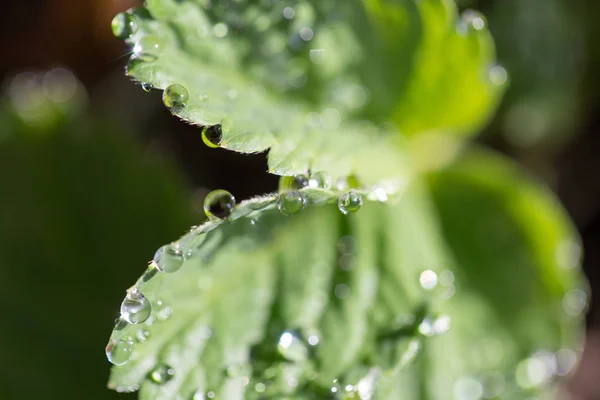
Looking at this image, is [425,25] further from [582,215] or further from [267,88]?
[582,215]

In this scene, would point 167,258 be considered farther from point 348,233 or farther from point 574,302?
point 574,302

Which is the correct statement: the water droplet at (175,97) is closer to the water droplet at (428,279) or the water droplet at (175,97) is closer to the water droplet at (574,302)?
the water droplet at (428,279)

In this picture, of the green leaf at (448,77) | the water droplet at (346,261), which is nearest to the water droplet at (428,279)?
the water droplet at (346,261)

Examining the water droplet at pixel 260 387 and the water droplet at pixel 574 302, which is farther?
the water droplet at pixel 574 302

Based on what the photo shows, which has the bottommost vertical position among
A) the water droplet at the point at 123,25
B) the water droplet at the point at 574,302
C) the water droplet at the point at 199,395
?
the water droplet at the point at 199,395

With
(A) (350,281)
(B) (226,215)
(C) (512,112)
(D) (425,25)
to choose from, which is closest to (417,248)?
(A) (350,281)

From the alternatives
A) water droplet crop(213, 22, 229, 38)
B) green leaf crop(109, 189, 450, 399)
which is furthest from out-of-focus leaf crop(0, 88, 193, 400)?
water droplet crop(213, 22, 229, 38)

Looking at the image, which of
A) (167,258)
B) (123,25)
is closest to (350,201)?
(167,258)
